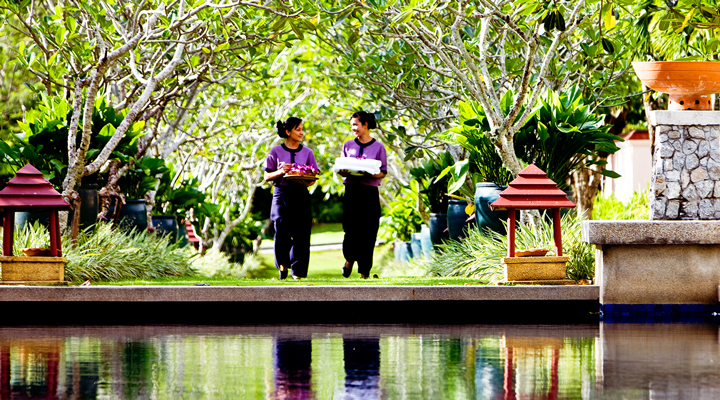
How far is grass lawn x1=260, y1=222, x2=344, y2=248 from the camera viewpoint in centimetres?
4083

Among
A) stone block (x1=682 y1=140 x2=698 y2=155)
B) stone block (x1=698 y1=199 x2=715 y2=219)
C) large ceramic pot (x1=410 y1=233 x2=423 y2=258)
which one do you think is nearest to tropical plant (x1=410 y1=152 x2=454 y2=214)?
large ceramic pot (x1=410 y1=233 x2=423 y2=258)

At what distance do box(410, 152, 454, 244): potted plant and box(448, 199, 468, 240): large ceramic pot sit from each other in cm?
120

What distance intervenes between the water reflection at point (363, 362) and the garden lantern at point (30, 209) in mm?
1320

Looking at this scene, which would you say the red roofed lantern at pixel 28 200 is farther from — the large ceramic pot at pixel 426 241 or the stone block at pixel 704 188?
the large ceramic pot at pixel 426 241

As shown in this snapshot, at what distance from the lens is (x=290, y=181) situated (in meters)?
10.9

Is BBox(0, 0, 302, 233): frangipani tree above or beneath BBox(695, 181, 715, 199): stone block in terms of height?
above

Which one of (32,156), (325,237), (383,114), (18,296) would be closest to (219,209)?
(383,114)

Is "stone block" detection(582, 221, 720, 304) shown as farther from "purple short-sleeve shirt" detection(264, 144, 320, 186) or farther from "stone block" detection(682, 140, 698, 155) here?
"purple short-sleeve shirt" detection(264, 144, 320, 186)

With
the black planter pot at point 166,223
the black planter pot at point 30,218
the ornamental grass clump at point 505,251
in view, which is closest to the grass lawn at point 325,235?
the black planter pot at point 166,223

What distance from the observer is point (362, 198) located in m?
11.0

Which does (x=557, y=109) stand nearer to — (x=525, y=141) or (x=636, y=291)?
(x=525, y=141)

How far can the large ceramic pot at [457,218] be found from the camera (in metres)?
13.5

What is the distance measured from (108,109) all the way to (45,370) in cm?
801

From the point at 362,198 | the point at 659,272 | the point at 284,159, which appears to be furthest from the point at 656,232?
the point at 284,159
